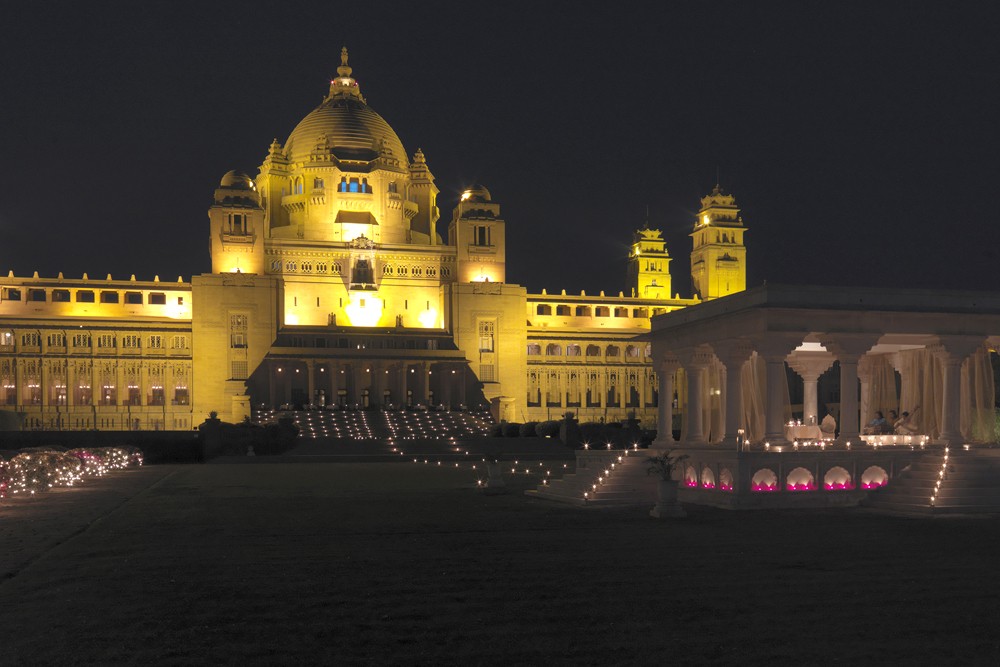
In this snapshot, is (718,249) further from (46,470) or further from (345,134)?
(46,470)

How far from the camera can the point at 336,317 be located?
96062 mm

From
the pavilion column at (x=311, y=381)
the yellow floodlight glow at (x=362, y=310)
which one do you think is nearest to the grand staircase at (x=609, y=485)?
the pavilion column at (x=311, y=381)

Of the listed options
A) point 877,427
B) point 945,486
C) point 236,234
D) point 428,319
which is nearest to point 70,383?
point 236,234

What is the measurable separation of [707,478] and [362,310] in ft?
231

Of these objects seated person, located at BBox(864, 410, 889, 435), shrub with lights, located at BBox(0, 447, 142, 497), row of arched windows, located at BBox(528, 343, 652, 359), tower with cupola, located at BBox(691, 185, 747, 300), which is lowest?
shrub with lights, located at BBox(0, 447, 142, 497)

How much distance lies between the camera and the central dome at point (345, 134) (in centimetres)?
10244

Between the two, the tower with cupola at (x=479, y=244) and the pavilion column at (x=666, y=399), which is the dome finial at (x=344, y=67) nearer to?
the tower with cupola at (x=479, y=244)

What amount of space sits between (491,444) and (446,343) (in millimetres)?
32903

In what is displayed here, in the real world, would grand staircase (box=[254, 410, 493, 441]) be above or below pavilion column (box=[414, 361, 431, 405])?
below

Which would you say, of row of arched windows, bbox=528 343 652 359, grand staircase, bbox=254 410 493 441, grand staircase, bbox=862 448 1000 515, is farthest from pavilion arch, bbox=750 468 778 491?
row of arched windows, bbox=528 343 652 359

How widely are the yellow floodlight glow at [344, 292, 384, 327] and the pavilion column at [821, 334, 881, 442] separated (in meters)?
70.2

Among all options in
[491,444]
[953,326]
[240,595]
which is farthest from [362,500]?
[491,444]

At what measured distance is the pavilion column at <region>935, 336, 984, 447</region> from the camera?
95.6ft

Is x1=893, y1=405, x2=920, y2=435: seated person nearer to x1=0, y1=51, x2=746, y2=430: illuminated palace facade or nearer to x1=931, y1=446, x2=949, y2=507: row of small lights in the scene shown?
x1=931, y1=446, x2=949, y2=507: row of small lights
